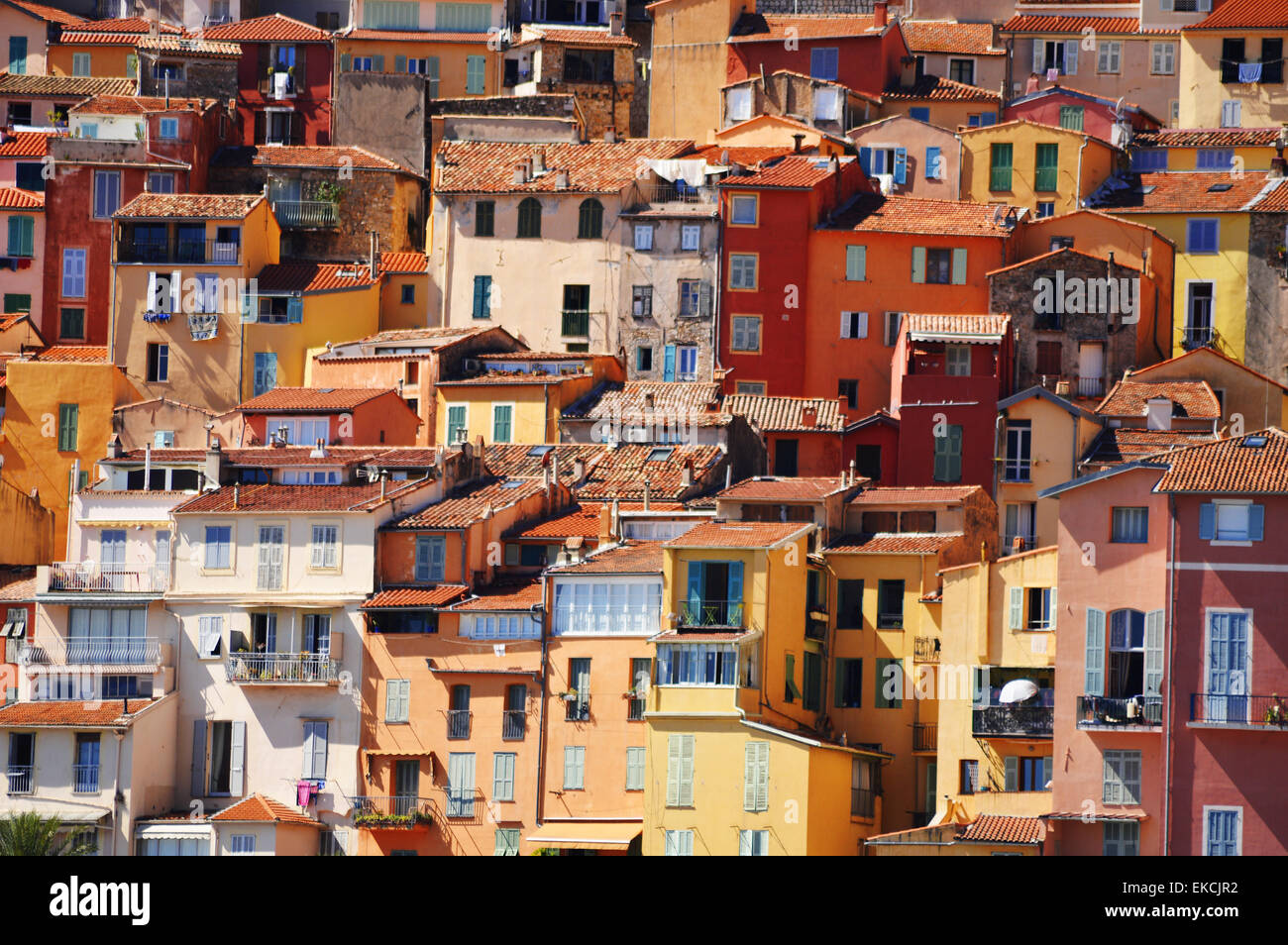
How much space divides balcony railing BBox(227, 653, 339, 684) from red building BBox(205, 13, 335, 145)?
33.8 meters

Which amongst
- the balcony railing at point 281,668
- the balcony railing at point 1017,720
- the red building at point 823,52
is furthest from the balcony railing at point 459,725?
the red building at point 823,52

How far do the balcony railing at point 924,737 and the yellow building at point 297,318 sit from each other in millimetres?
27493

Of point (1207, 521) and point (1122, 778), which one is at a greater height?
point (1207, 521)

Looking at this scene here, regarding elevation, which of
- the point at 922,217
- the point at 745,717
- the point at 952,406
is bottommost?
the point at 745,717

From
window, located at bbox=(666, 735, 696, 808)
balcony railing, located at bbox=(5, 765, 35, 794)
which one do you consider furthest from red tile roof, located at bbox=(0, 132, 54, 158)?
window, located at bbox=(666, 735, 696, 808)

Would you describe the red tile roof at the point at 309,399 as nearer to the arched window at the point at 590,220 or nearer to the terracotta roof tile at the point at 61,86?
A: the arched window at the point at 590,220

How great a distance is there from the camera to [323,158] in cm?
8512

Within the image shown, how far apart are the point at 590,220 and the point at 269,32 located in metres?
20.1

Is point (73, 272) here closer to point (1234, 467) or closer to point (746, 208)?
point (746, 208)

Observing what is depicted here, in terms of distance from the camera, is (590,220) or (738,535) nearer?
(738,535)

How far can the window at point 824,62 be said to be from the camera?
294 ft

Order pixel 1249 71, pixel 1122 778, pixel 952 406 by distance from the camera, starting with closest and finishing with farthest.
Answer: pixel 1122 778 < pixel 952 406 < pixel 1249 71

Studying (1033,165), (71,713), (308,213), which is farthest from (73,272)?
(1033,165)

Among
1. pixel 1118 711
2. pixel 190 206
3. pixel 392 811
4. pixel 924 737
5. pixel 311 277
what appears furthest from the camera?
pixel 311 277
